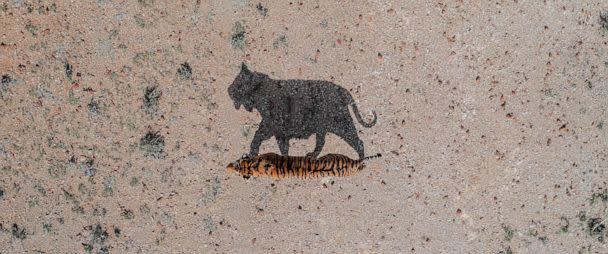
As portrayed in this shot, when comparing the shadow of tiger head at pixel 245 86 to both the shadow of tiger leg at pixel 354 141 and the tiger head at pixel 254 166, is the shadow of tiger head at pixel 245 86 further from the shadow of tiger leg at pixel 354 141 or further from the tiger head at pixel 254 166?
the shadow of tiger leg at pixel 354 141

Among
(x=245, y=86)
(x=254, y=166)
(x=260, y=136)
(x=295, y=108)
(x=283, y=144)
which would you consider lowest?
(x=254, y=166)

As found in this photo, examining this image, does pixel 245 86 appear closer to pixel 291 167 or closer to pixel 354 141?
pixel 291 167

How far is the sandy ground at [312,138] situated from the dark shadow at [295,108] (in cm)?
22

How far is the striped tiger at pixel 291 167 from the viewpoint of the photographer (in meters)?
11.1

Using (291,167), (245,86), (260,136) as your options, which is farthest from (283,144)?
(245,86)

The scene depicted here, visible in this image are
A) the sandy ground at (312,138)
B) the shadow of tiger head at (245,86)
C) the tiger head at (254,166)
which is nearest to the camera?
the tiger head at (254,166)

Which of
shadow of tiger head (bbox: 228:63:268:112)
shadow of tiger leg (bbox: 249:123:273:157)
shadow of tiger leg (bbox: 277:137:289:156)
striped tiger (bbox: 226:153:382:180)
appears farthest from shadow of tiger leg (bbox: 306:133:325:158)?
shadow of tiger head (bbox: 228:63:268:112)

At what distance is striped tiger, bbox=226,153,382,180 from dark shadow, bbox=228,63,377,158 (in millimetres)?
1014

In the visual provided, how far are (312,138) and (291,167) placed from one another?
1377 millimetres

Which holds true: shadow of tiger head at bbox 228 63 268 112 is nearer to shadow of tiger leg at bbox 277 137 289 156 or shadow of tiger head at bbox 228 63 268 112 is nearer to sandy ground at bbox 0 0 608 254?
sandy ground at bbox 0 0 608 254

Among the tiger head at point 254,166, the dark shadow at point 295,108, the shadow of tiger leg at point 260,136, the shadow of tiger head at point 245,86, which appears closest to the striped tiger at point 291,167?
the tiger head at point 254,166

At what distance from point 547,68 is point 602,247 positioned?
490 centimetres

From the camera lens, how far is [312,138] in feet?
40.5

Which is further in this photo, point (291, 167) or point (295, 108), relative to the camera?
point (295, 108)
